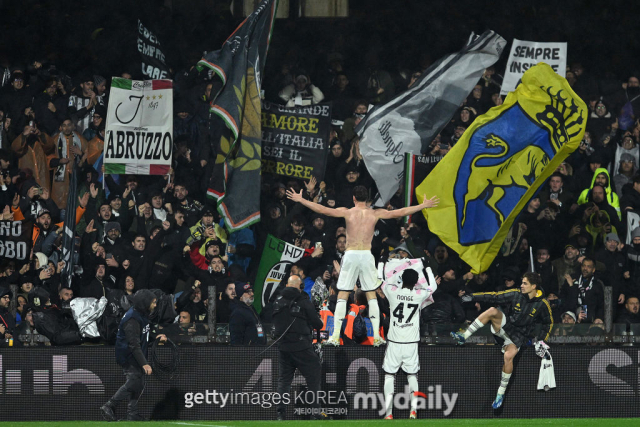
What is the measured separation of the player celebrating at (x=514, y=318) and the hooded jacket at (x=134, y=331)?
4.16 m

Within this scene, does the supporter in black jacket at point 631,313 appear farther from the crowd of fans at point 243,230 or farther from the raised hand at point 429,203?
the raised hand at point 429,203

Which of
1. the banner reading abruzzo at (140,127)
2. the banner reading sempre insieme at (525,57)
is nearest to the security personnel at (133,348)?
the banner reading abruzzo at (140,127)

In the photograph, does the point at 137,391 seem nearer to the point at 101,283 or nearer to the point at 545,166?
the point at 101,283

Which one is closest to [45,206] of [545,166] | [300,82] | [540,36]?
[300,82]

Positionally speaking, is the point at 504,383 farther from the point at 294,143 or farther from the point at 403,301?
the point at 294,143

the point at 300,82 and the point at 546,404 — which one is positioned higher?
the point at 300,82

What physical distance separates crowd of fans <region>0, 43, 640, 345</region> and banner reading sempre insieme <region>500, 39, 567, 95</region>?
1.38 feet

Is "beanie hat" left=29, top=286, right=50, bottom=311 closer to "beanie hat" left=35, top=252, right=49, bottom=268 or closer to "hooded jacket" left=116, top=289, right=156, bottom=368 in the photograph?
"beanie hat" left=35, top=252, right=49, bottom=268

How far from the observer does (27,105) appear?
1977 cm

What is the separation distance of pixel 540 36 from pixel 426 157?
5.45m

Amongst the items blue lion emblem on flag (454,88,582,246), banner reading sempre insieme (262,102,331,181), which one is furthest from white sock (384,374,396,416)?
banner reading sempre insieme (262,102,331,181)

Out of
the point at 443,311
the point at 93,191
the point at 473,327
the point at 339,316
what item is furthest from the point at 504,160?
the point at 93,191

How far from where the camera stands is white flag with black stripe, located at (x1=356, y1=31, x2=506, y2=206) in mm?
17969

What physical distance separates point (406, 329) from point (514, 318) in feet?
5.19
